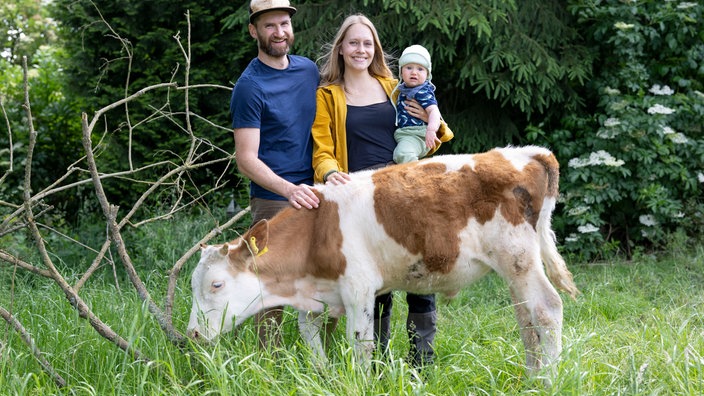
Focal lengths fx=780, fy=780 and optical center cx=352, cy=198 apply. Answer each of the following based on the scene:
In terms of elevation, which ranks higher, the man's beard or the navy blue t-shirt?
the man's beard

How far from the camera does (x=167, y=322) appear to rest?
14.0ft

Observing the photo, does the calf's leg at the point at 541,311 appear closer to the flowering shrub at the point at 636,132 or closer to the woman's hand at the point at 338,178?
the woman's hand at the point at 338,178

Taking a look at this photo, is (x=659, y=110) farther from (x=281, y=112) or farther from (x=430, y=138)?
(x=281, y=112)

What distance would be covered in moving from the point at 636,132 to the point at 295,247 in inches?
203

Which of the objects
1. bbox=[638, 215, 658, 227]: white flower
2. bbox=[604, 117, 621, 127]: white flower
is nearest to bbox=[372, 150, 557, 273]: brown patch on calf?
bbox=[604, 117, 621, 127]: white flower

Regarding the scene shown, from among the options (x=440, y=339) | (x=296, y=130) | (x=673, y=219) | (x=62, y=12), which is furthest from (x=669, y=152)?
(x=62, y=12)

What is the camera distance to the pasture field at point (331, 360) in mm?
3725

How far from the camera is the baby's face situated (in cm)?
456

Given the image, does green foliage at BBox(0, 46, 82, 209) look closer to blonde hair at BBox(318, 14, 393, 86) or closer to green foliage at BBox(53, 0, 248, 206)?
green foliage at BBox(53, 0, 248, 206)

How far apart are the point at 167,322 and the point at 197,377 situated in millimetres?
419

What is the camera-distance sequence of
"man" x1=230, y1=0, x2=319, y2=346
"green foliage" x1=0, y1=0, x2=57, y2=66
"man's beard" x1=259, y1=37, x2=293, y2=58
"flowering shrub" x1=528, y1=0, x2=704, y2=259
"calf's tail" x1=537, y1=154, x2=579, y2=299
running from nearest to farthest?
"calf's tail" x1=537, y1=154, x2=579, y2=299, "man" x1=230, y1=0, x2=319, y2=346, "man's beard" x1=259, y1=37, x2=293, y2=58, "flowering shrub" x1=528, y1=0, x2=704, y2=259, "green foliage" x1=0, y1=0, x2=57, y2=66

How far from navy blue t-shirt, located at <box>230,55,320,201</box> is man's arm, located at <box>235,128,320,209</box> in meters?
0.07

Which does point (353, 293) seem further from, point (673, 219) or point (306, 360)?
point (673, 219)

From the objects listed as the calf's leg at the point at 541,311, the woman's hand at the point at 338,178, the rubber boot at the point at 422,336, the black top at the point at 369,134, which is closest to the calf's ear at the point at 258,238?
the woman's hand at the point at 338,178
